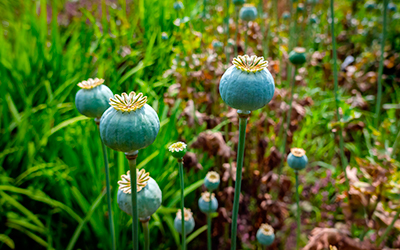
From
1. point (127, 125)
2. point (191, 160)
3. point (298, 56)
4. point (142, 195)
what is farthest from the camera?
point (191, 160)

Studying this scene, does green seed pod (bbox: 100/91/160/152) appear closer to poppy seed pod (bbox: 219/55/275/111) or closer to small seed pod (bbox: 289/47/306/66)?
poppy seed pod (bbox: 219/55/275/111)

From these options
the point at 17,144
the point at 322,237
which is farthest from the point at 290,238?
the point at 17,144

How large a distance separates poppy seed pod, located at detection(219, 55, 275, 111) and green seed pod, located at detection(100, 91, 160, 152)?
0.66 feet

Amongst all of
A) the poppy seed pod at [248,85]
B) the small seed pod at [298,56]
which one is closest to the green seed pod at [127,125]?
the poppy seed pod at [248,85]

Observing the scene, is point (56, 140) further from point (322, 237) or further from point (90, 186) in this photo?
point (322, 237)

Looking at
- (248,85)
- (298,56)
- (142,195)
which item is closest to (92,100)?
(142,195)

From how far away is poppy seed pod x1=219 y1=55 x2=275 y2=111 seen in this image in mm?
668

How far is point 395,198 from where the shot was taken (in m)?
1.33

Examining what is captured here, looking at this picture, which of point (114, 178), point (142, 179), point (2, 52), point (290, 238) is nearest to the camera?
point (142, 179)

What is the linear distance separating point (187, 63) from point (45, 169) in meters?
Answer: 1.18

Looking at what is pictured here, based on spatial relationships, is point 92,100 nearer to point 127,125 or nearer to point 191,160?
point 127,125

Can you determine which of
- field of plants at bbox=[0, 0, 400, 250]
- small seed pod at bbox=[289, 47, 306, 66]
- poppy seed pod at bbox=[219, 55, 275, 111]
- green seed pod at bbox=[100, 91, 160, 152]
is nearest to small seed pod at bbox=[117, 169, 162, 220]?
field of plants at bbox=[0, 0, 400, 250]

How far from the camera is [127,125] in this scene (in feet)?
1.98

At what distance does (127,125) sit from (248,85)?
0.96 ft
